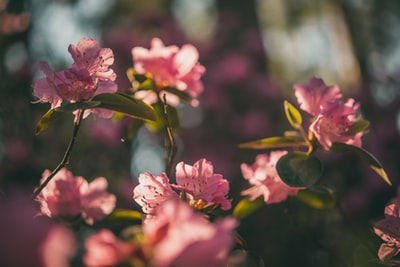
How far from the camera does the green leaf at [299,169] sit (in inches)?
42.1

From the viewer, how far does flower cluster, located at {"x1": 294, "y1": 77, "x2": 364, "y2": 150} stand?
1092 millimetres

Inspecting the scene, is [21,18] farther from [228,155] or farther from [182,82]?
[182,82]

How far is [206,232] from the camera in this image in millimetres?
573

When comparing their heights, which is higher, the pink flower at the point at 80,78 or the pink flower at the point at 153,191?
the pink flower at the point at 80,78

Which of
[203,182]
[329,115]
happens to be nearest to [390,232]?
[329,115]

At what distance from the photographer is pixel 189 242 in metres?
0.56

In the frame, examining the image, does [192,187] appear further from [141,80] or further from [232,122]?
[232,122]

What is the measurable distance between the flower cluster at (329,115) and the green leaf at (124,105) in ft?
1.19

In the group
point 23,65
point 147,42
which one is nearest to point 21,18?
point 23,65

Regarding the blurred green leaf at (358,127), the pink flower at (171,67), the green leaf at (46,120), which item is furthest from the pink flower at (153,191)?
the blurred green leaf at (358,127)

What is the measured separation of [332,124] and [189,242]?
631mm

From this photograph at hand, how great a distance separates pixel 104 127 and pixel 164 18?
146 centimetres

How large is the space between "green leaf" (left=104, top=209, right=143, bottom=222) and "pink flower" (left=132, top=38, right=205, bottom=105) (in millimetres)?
308

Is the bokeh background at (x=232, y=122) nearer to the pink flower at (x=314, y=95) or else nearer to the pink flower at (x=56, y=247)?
the pink flower at (x=314, y=95)
